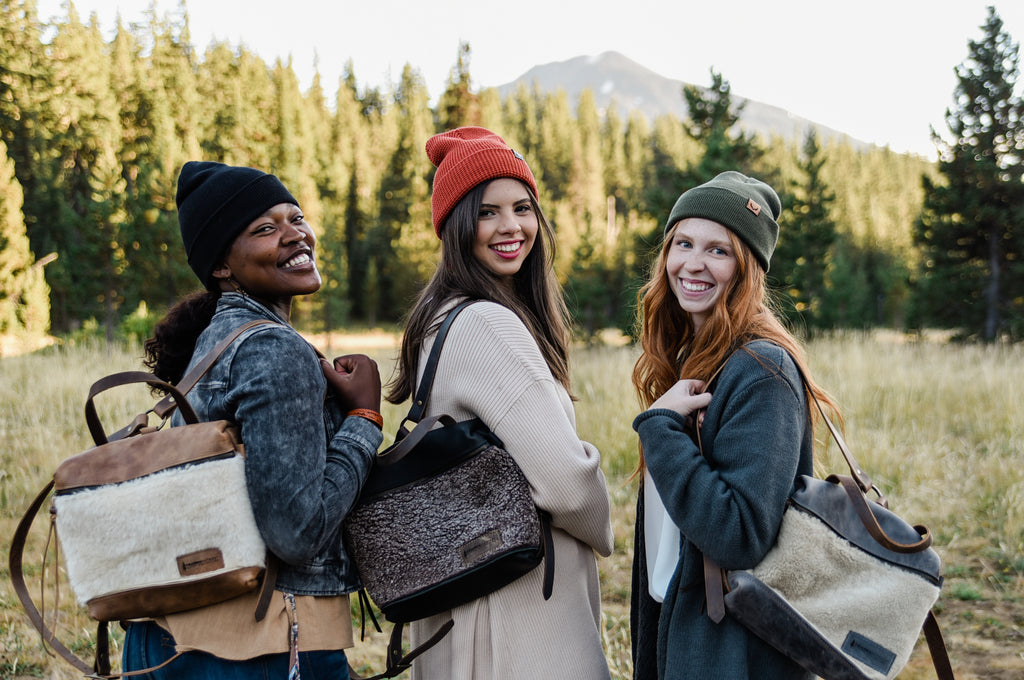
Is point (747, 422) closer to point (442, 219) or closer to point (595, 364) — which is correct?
point (442, 219)

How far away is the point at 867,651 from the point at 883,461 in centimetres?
542

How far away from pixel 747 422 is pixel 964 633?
139 inches

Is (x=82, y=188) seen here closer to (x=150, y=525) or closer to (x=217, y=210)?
(x=217, y=210)

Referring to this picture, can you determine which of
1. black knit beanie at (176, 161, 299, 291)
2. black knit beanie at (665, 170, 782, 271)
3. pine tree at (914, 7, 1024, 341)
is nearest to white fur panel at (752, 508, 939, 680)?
black knit beanie at (665, 170, 782, 271)

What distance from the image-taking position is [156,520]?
1.37 metres

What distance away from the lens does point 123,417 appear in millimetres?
7562

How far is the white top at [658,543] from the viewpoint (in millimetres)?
1798

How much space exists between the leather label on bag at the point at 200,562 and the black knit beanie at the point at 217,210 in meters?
0.72

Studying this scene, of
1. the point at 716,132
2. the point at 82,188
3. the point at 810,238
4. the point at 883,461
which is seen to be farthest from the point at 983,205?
the point at 82,188

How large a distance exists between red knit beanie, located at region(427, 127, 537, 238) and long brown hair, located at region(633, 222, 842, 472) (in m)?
0.55

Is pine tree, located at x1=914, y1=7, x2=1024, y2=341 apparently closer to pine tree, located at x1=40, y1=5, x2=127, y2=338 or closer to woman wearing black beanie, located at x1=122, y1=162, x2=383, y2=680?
woman wearing black beanie, located at x1=122, y1=162, x2=383, y2=680

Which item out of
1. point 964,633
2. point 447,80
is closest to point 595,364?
point 964,633

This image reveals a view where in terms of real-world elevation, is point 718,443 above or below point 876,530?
above

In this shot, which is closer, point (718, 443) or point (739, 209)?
point (718, 443)
